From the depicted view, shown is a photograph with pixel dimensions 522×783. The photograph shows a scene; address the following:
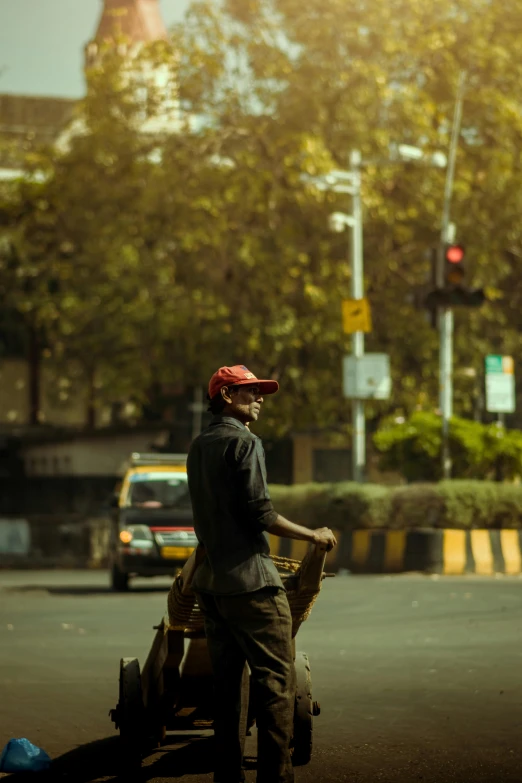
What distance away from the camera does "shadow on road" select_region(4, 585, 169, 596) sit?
66.9ft

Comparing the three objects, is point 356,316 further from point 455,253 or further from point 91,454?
point 91,454

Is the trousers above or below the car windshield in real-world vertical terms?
above

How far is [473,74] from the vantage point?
3375 cm

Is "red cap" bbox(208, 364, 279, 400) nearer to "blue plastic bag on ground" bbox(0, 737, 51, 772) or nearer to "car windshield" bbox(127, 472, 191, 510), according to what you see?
"blue plastic bag on ground" bbox(0, 737, 51, 772)

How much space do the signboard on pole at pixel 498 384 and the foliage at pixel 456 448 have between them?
0.74 meters

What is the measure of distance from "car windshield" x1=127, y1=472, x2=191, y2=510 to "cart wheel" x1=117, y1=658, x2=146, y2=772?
46.5ft

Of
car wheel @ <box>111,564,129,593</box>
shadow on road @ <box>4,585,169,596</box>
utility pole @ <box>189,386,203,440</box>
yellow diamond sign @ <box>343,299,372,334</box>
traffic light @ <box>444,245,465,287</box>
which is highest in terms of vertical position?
traffic light @ <box>444,245,465,287</box>

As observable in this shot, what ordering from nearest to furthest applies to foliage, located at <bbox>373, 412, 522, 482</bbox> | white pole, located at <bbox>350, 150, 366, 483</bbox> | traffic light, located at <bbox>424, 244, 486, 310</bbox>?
traffic light, located at <bbox>424, 244, 486, 310</bbox>
foliage, located at <bbox>373, 412, 522, 482</bbox>
white pole, located at <bbox>350, 150, 366, 483</bbox>

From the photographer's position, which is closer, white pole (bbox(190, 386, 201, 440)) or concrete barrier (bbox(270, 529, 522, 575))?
concrete barrier (bbox(270, 529, 522, 575))

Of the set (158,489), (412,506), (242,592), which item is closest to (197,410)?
(158,489)

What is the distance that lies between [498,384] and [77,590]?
6463 mm

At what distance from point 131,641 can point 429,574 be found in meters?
8.61

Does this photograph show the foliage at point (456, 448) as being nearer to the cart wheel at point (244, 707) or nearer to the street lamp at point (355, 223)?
the street lamp at point (355, 223)

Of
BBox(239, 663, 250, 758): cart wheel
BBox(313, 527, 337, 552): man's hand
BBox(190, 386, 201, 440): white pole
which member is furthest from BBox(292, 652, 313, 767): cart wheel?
BBox(190, 386, 201, 440): white pole
